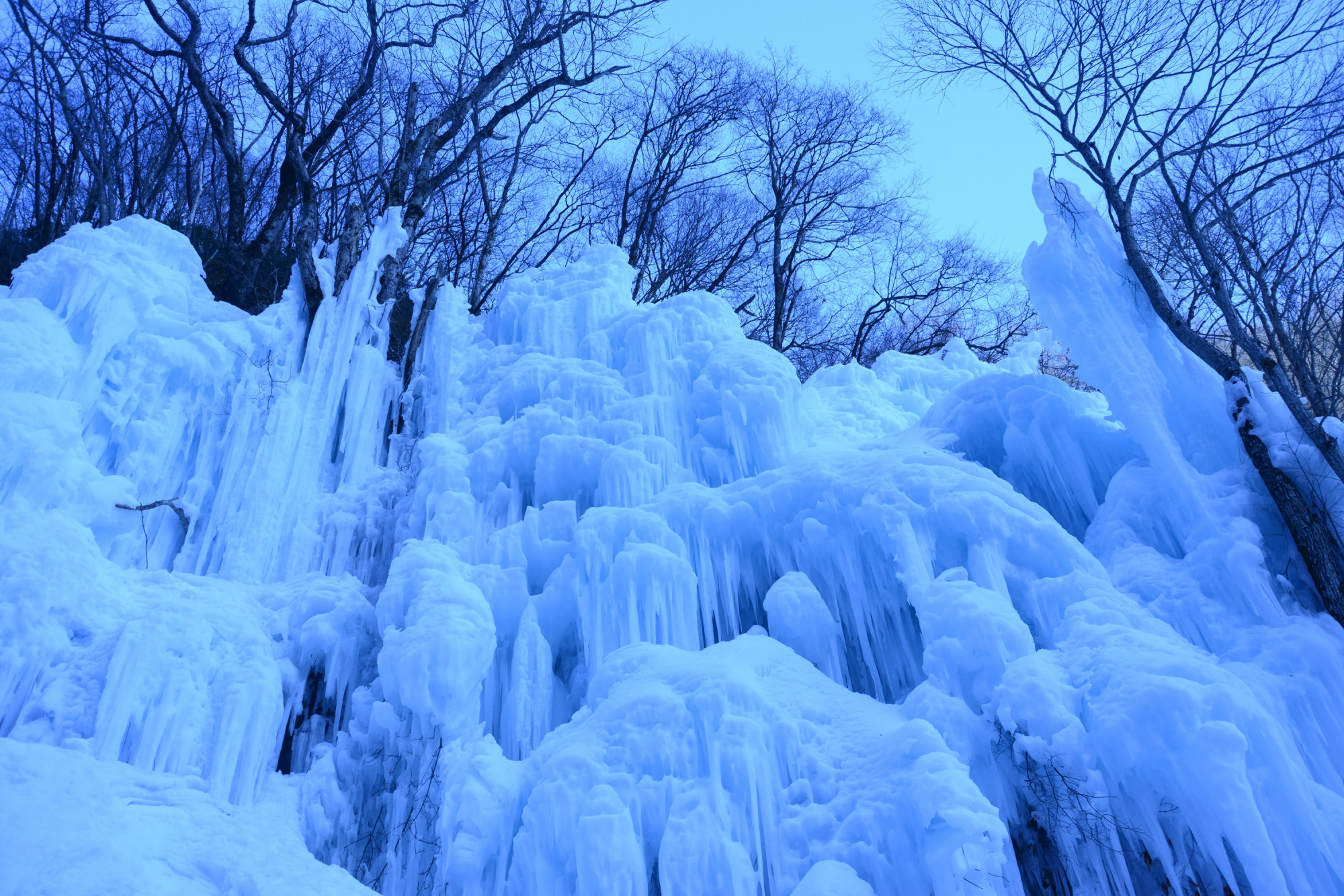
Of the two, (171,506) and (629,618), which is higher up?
(171,506)

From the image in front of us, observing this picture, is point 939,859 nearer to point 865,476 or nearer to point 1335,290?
point 865,476

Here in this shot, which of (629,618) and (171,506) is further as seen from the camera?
(171,506)

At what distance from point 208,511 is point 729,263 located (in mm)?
13351

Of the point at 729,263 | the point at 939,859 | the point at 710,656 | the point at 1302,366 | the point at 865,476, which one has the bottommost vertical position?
the point at 939,859

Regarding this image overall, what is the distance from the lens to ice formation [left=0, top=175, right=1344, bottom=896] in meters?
4.27

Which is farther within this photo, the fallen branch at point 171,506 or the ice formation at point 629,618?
the fallen branch at point 171,506

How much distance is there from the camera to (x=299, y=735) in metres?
5.95

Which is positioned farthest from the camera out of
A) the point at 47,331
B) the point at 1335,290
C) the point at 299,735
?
the point at 1335,290

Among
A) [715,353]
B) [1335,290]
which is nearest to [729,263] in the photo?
[715,353]

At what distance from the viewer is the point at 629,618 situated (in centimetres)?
616

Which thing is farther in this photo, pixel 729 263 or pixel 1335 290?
pixel 729 263

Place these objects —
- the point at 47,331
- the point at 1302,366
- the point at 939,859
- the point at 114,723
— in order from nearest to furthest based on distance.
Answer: the point at 939,859
the point at 114,723
the point at 47,331
the point at 1302,366

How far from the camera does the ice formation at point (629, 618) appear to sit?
4.27 m

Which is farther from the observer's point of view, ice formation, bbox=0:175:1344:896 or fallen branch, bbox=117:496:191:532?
fallen branch, bbox=117:496:191:532
